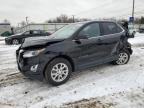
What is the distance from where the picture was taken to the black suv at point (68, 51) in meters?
4.09

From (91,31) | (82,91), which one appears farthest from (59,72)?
(91,31)

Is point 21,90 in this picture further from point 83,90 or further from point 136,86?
point 136,86

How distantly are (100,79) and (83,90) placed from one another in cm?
89

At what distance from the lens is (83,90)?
4.11 m

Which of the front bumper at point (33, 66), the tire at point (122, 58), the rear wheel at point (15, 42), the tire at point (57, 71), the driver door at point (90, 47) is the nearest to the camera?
the front bumper at point (33, 66)

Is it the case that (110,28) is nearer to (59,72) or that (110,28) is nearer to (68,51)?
(68,51)

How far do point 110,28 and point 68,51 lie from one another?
1.98 metres

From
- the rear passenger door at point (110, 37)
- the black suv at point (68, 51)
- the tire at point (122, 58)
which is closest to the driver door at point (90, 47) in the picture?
the black suv at point (68, 51)

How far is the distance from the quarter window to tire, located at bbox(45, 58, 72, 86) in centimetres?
97

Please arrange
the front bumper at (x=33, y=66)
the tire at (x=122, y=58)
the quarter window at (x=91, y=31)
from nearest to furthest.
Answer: the front bumper at (x=33, y=66), the quarter window at (x=91, y=31), the tire at (x=122, y=58)

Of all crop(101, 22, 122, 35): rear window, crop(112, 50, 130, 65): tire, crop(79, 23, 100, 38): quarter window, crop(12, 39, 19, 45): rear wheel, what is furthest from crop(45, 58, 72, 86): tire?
crop(12, 39, 19, 45): rear wheel

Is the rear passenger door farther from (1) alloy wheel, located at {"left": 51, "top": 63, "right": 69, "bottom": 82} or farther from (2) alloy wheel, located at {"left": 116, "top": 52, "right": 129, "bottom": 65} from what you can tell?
(1) alloy wheel, located at {"left": 51, "top": 63, "right": 69, "bottom": 82}

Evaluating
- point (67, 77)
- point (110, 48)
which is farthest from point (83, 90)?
point (110, 48)

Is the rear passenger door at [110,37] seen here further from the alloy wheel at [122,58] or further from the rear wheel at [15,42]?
the rear wheel at [15,42]
